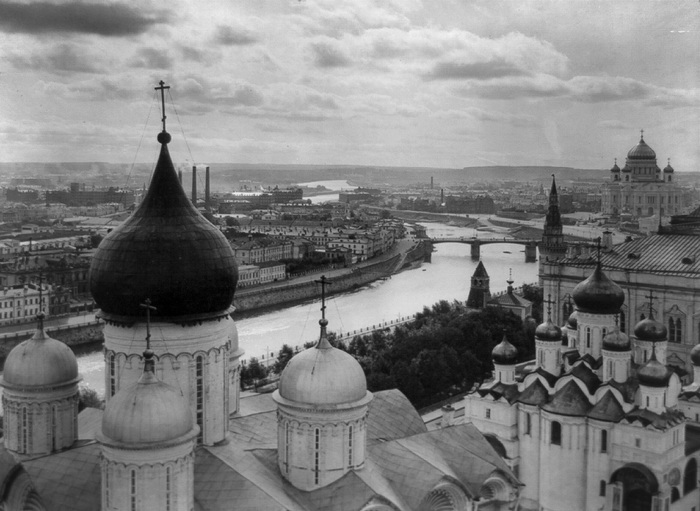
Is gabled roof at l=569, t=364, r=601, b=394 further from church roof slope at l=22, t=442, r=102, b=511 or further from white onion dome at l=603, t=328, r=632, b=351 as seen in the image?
church roof slope at l=22, t=442, r=102, b=511

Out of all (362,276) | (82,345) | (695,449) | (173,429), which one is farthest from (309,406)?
(362,276)

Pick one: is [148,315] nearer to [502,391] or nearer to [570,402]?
[570,402]

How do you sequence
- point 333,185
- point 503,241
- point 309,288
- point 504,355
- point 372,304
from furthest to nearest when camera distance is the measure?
point 333,185
point 503,241
point 309,288
point 372,304
point 504,355

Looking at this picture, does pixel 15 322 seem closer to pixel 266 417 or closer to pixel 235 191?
pixel 266 417

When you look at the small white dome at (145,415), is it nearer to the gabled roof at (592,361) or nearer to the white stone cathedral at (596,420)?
the white stone cathedral at (596,420)

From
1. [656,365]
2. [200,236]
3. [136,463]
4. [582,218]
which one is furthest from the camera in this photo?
[582,218]

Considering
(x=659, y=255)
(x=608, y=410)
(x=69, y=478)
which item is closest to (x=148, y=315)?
(x=69, y=478)

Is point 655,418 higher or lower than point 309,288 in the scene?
higher
